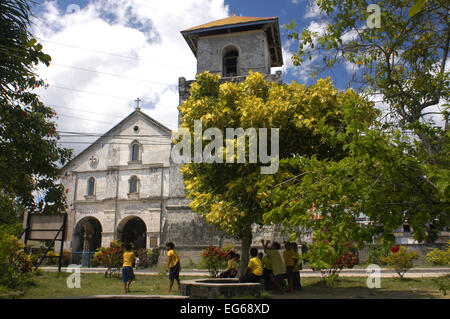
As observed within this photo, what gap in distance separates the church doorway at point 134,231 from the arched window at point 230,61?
14.0 metres

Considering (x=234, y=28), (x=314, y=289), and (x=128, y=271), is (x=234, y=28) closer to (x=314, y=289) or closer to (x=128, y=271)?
(x=314, y=289)

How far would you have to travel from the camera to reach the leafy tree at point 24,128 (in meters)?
6.44

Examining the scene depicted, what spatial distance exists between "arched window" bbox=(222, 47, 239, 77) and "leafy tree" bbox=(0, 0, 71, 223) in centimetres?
1190

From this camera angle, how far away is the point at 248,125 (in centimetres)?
834

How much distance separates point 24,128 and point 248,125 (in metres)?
5.04

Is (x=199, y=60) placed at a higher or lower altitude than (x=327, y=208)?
higher

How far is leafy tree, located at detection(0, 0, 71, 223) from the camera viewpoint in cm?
644

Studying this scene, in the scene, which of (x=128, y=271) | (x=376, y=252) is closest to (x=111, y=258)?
(x=128, y=271)

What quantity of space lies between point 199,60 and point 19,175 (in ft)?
43.5

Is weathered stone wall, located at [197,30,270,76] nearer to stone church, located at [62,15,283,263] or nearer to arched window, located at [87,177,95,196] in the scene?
stone church, located at [62,15,283,263]
